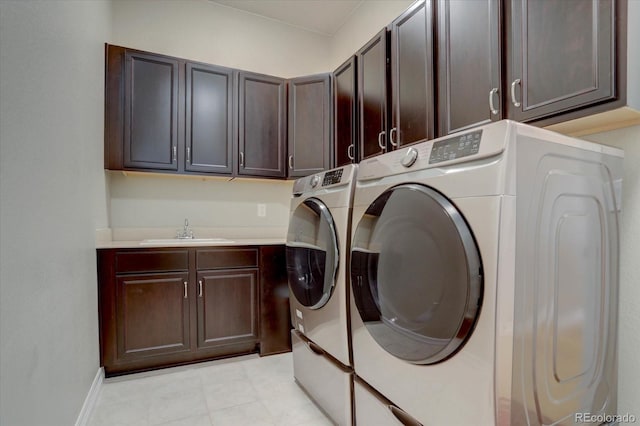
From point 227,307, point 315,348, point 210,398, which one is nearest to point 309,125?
point 227,307

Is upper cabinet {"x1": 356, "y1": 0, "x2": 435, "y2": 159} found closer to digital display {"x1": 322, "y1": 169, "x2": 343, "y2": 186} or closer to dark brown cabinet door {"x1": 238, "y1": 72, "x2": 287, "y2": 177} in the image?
digital display {"x1": 322, "y1": 169, "x2": 343, "y2": 186}

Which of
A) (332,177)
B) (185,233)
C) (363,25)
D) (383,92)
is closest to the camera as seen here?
(332,177)

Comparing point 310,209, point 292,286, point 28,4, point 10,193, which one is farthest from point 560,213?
point 28,4

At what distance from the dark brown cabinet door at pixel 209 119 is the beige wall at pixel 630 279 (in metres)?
2.48

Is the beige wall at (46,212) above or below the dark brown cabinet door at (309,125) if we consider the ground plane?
below

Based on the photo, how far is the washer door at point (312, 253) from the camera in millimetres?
1621

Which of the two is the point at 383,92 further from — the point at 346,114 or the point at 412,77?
the point at 346,114

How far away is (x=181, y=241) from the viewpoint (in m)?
2.75

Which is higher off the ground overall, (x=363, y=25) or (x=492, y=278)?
(x=363, y=25)

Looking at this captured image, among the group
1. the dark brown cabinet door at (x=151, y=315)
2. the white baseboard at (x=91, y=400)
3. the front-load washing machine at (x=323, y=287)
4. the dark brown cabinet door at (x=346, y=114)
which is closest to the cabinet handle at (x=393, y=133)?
the dark brown cabinet door at (x=346, y=114)

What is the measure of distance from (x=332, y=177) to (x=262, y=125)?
1.48 metres

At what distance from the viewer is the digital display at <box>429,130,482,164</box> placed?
38.5 inches

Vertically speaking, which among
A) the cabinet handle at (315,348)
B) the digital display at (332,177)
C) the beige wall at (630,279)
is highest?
the digital display at (332,177)

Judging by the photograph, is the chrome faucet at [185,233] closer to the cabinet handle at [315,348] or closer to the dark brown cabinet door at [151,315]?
the dark brown cabinet door at [151,315]
